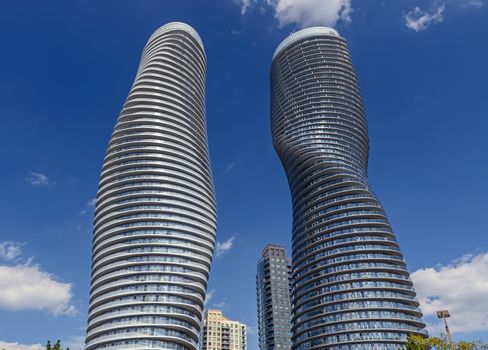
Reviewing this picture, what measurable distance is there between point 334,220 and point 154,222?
61288mm

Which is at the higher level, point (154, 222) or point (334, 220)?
point (334, 220)

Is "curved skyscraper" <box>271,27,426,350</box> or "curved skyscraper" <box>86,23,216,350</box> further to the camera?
"curved skyscraper" <box>271,27,426,350</box>

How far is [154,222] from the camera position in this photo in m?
118

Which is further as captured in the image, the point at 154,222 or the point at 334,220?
the point at 334,220

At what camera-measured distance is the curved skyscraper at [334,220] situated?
130 meters

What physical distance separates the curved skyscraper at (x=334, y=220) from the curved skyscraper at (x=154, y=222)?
39619mm

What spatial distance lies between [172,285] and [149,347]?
1540 centimetres

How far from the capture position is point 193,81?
160 metres

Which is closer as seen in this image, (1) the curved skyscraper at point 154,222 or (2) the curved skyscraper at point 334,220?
(1) the curved skyscraper at point 154,222

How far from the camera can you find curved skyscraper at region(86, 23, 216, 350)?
4166 inches

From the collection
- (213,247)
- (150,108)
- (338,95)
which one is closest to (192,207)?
(213,247)

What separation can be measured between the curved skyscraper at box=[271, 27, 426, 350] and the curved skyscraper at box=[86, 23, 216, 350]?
39619 millimetres

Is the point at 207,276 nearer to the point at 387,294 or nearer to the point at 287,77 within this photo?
the point at 387,294

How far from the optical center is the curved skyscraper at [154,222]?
106 m
